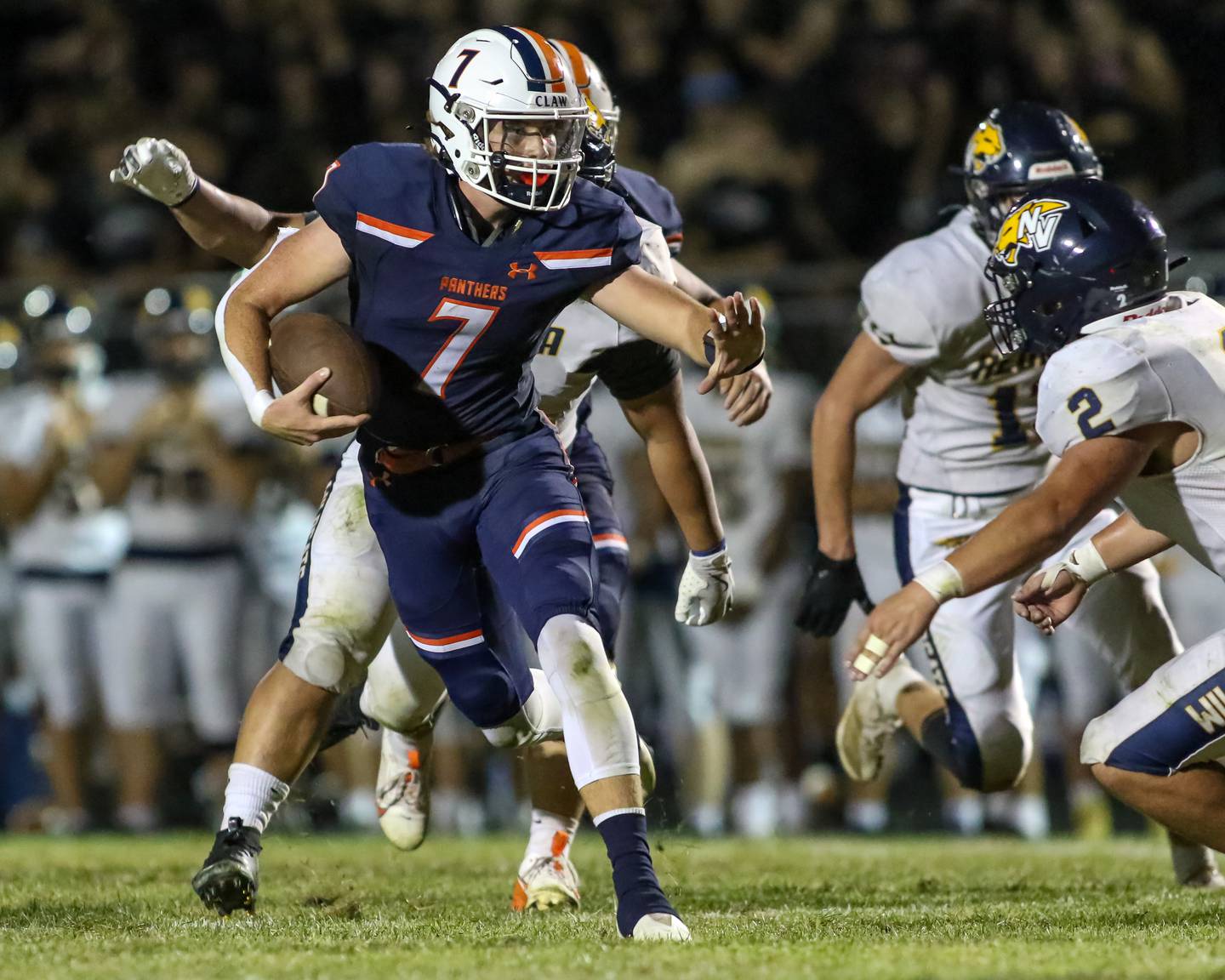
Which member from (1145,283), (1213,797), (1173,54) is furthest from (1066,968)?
(1173,54)

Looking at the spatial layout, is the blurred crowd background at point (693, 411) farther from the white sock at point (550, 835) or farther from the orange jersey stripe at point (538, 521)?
the orange jersey stripe at point (538, 521)

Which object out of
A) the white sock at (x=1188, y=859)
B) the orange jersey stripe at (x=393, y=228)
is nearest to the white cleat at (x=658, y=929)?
the orange jersey stripe at (x=393, y=228)

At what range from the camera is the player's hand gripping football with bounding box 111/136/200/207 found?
4641mm

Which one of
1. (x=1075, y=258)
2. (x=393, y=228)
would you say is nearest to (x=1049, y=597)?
(x=1075, y=258)

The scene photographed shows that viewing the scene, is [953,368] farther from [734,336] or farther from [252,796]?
[252,796]

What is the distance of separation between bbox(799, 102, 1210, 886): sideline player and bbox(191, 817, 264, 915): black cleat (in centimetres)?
183

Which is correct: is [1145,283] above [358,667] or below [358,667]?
above

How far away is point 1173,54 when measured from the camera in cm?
948

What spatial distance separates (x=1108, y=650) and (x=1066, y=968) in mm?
2106

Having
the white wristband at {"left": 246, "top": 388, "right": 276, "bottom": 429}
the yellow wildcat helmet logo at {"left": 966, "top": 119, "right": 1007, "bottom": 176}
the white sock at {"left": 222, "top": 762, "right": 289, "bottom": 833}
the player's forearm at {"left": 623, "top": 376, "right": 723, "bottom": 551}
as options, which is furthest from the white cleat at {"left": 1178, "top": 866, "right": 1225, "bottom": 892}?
the white wristband at {"left": 246, "top": 388, "right": 276, "bottom": 429}

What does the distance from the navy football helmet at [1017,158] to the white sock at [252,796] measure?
2.57 meters

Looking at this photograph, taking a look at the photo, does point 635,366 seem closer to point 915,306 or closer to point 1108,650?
point 915,306

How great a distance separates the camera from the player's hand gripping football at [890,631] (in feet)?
12.3

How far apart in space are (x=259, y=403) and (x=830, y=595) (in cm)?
204
